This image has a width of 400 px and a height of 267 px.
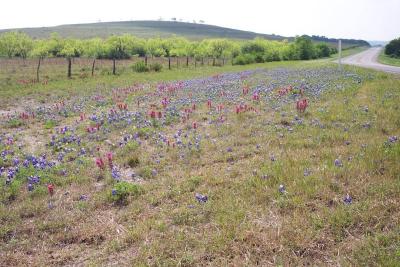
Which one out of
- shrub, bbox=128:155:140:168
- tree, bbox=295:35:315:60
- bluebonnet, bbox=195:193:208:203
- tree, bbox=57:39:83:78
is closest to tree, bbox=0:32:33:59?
tree, bbox=57:39:83:78

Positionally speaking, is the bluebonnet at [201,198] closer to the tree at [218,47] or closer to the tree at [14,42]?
the tree at [14,42]

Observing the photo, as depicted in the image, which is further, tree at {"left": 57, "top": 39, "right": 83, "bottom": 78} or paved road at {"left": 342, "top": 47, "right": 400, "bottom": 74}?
tree at {"left": 57, "top": 39, "right": 83, "bottom": 78}

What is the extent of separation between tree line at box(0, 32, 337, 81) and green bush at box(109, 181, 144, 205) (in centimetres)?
4172

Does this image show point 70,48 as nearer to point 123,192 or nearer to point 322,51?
point 123,192

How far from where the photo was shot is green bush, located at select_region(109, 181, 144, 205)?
7035 millimetres

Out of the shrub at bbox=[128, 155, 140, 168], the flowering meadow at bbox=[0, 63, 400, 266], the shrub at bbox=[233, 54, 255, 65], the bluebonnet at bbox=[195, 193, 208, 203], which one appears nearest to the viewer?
the flowering meadow at bbox=[0, 63, 400, 266]

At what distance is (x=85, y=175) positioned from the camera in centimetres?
853

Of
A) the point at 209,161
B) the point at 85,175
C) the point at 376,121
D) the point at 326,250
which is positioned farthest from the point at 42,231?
the point at 376,121

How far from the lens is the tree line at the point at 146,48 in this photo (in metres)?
52.2

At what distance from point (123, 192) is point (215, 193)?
6.37ft

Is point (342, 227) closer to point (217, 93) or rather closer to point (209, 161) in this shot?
point (209, 161)

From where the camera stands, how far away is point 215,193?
268 inches

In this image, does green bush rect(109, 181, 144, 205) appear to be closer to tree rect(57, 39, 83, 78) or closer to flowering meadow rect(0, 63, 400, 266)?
flowering meadow rect(0, 63, 400, 266)

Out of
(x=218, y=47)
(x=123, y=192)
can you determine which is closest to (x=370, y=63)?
(x=218, y=47)
